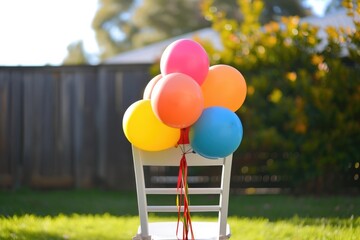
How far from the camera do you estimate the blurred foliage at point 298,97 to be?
6703 millimetres

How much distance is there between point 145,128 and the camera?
2.83m

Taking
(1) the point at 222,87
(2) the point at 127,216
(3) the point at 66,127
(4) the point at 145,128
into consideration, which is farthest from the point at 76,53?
(4) the point at 145,128

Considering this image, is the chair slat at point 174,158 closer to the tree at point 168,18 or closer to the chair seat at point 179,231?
the chair seat at point 179,231

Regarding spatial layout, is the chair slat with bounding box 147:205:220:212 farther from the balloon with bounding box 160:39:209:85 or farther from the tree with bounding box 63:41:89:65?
the tree with bounding box 63:41:89:65

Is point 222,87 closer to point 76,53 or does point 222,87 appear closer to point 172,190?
point 172,190

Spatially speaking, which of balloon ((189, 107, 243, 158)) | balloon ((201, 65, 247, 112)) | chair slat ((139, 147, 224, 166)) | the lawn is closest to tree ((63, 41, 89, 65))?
the lawn

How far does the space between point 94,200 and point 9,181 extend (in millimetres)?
1663

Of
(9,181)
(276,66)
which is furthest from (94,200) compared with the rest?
(276,66)

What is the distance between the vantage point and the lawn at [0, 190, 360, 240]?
4.40 meters

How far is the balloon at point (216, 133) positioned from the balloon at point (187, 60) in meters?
0.28

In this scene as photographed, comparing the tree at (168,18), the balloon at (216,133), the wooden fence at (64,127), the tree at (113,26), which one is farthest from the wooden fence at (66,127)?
the tree at (113,26)

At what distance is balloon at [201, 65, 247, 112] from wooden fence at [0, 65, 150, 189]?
4.71 m

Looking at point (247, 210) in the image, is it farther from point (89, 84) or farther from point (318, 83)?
point (89, 84)

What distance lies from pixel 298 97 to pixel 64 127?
3.22 metres
